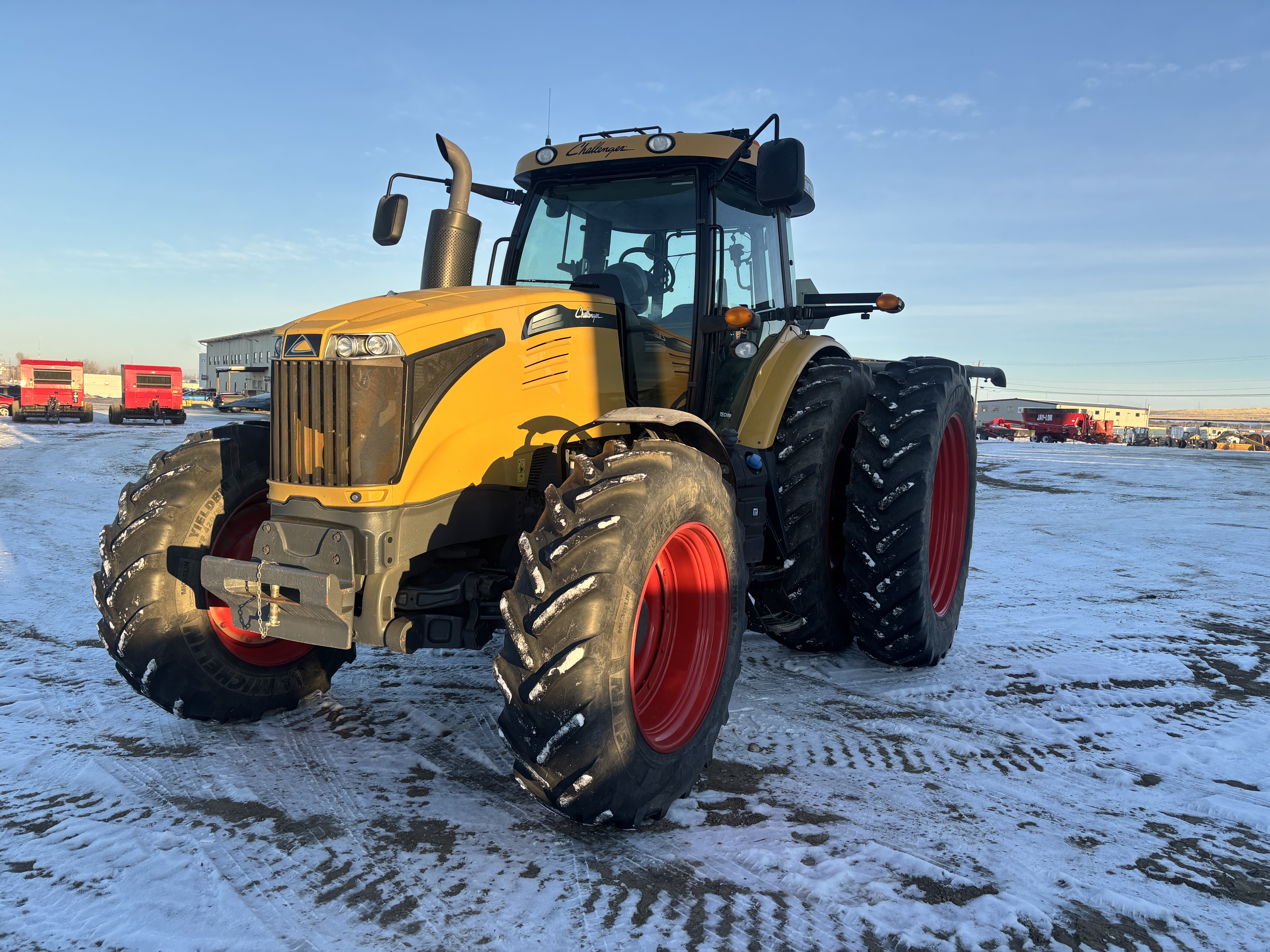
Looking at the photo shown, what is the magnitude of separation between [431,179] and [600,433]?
1.54 meters

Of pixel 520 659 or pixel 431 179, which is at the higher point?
pixel 431 179

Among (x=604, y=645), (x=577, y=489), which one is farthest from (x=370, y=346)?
(x=604, y=645)

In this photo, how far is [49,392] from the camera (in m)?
30.8

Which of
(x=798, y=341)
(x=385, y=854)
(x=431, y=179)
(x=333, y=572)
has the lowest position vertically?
(x=385, y=854)

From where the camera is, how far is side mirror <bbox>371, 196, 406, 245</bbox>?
4.14m

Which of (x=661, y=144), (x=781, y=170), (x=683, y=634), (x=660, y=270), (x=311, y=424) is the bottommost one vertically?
(x=683, y=634)

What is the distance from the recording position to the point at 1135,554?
8.55 meters

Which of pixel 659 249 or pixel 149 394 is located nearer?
pixel 659 249

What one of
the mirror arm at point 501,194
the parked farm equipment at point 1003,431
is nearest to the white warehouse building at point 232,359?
the parked farm equipment at point 1003,431

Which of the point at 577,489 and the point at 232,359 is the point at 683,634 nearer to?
the point at 577,489

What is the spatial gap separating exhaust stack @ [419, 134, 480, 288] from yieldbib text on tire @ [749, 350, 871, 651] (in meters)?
1.82

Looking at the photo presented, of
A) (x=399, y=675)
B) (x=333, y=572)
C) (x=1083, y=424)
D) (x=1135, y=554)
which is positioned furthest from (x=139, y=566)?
(x=1083, y=424)

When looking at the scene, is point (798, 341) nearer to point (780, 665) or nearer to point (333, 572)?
point (780, 665)

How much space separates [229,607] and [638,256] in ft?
8.16
